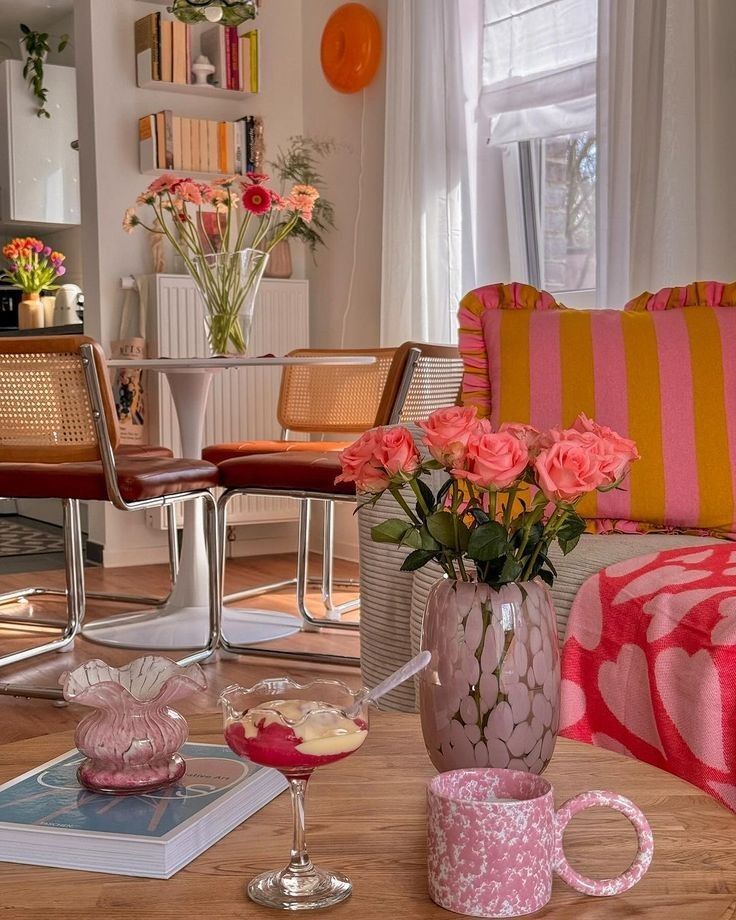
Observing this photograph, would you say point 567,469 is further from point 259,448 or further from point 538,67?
point 538,67

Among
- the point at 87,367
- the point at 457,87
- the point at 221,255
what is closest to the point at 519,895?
the point at 87,367

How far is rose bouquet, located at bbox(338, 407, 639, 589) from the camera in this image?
0.99 meters

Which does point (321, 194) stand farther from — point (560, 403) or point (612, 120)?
point (560, 403)

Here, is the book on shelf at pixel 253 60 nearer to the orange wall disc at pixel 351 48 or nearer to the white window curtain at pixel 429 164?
the orange wall disc at pixel 351 48

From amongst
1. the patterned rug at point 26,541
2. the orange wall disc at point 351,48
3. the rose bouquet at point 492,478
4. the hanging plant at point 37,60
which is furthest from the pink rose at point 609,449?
the hanging plant at point 37,60

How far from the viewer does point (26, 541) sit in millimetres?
5492

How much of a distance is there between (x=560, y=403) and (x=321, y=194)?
295 centimetres

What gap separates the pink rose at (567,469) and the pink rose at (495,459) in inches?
0.7

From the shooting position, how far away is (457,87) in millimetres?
4059

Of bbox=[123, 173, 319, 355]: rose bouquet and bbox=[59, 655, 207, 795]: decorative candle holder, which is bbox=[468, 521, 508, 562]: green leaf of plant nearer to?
bbox=[59, 655, 207, 795]: decorative candle holder

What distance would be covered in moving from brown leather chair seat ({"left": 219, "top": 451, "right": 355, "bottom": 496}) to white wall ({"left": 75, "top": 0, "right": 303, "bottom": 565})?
69.3 inches

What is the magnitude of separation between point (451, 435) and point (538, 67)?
3.10 metres

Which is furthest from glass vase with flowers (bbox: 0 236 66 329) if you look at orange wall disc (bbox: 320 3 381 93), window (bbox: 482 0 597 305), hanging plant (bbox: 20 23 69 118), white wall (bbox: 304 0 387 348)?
window (bbox: 482 0 597 305)

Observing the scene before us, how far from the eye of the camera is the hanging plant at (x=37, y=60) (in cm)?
641
